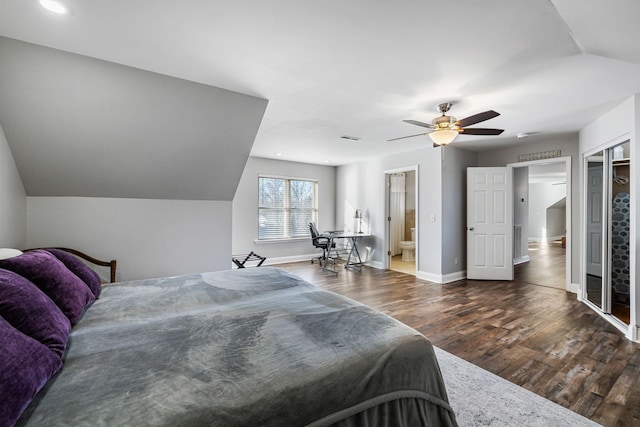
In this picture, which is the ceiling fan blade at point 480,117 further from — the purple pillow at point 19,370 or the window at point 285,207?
the window at point 285,207

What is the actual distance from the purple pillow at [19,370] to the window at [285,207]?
17.7ft

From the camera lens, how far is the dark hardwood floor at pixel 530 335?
1974 millimetres

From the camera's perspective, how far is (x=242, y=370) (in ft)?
3.47

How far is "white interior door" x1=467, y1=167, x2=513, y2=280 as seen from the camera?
5.09 m

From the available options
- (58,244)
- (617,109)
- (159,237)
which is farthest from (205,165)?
(617,109)

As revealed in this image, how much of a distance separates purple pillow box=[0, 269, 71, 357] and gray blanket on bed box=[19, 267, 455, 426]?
0.08 metres

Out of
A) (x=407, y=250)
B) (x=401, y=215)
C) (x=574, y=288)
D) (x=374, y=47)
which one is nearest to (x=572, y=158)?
(x=574, y=288)

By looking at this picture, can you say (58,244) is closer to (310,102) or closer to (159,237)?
(159,237)

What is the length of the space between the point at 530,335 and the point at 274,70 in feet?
11.7

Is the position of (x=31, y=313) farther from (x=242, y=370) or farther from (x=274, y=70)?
(x=274, y=70)

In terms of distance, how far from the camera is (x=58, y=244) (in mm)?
3010

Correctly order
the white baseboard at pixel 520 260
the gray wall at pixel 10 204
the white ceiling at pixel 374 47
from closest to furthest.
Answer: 1. the white ceiling at pixel 374 47
2. the gray wall at pixel 10 204
3. the white baseboard at pixel 520 260

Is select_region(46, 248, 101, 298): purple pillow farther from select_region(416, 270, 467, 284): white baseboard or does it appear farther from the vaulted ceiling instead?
select_region(416, 270, 467, 284): white baseboard

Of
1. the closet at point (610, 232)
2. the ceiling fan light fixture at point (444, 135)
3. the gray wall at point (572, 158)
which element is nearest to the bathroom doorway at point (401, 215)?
the gray wall at point (572, 158)
